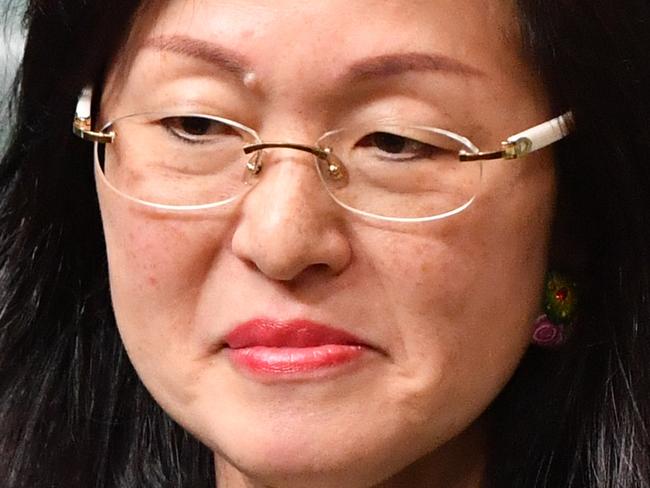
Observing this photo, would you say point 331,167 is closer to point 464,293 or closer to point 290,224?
point 290,224

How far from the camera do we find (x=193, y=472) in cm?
134

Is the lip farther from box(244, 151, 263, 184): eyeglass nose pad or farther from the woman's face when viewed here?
box(244, 151, 263, 184): eyeglass nose pad

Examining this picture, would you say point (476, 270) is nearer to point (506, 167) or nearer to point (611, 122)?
point (506, 167)

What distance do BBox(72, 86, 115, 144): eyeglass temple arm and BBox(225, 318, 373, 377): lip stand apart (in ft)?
0.81

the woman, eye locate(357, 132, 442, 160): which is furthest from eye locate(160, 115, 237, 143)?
eye locate(357, 132, 442, 160)

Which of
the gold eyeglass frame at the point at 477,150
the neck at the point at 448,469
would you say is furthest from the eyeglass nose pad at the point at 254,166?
the neck at the point at 448,469

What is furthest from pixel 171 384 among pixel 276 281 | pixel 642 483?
pixel 642 483

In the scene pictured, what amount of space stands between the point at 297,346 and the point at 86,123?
0.34 m

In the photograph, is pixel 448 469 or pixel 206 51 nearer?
pixel 206 51

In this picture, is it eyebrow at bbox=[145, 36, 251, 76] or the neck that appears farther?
the neck

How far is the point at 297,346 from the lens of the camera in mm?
958

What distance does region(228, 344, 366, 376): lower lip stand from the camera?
0.95 meters

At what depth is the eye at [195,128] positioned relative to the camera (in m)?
0.98

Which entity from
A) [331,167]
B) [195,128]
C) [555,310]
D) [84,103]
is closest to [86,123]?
[84,103]
